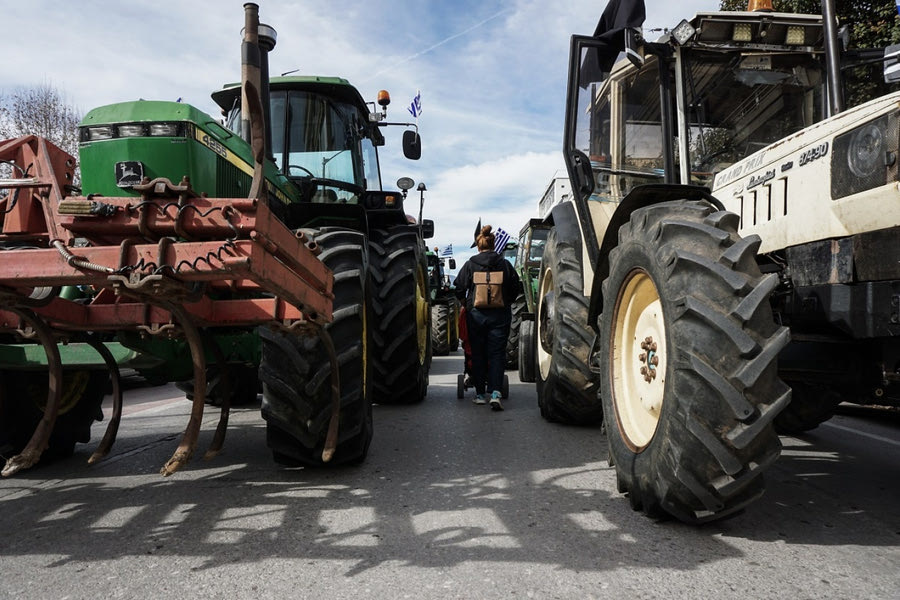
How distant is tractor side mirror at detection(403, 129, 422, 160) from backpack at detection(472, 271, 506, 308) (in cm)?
138

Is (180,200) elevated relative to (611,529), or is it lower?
elevated

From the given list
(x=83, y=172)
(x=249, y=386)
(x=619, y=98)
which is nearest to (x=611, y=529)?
(x=619, y=98)

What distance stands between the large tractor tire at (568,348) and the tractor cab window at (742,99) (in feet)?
4.95

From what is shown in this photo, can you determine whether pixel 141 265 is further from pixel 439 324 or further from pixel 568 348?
pixel 439 324

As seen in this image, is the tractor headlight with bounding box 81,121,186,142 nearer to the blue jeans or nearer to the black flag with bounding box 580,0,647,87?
the black flag with bounding box 580,0,647,87

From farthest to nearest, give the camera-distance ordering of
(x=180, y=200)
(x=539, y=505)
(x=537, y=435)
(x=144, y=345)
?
(x=537, y=435), (x=144, y=345), (x=539, y=505), (x=180, y=200)

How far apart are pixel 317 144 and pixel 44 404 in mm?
3162

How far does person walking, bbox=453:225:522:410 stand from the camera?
7129 millimetres

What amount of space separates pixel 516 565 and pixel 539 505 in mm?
810

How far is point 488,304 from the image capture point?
281 inches

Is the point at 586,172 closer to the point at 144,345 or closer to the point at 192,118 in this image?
the point at 192,118

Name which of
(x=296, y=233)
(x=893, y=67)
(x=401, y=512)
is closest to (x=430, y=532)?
(x=401, y=512)

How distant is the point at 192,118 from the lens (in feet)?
13.0

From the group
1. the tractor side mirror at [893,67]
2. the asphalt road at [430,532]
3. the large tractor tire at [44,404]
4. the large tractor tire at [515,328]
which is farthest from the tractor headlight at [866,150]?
the large tractor tire at [515,328]
